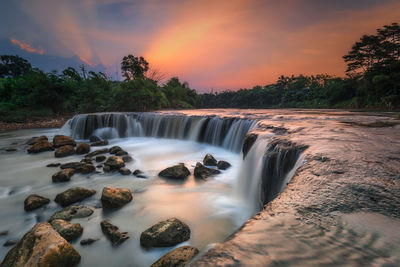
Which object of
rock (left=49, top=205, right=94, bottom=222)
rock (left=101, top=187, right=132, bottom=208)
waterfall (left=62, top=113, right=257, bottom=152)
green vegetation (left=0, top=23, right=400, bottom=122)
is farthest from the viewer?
green vegetation (left=0, top=23, right=400, bottom=122)

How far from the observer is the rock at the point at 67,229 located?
264 centimetres

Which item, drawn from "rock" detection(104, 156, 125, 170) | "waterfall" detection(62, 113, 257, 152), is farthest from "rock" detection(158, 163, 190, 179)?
"waterfall" detection(62, 113, 257, 152)

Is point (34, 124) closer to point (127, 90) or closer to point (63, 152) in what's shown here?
point (127, 90)

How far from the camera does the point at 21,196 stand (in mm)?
4379

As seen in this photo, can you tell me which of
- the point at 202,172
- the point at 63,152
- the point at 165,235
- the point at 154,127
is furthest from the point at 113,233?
the point at 154,127

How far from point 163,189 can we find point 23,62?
6475cm

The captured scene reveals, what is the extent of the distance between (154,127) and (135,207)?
9.54 meters

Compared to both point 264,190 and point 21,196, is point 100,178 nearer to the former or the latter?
point 21,196

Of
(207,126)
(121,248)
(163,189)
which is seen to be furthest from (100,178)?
(207,126)

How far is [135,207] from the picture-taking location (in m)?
3.74

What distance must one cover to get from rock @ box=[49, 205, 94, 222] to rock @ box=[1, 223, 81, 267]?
1.05 metres

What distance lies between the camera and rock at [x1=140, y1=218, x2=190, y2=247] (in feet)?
8.25

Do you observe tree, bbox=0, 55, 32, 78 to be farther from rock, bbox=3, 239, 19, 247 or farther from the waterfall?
rock, bbox=3, 239, 19, 247

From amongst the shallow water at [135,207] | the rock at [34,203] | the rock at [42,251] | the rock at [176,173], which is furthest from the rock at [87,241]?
the rock at [176,173]
